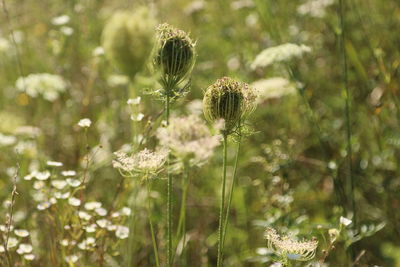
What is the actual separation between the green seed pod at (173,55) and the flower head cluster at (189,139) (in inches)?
7.7

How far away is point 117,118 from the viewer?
3496mm

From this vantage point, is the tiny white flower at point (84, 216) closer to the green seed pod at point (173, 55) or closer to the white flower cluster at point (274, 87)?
the green seed pod at point (173, 55)

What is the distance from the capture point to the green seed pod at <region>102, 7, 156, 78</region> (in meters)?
1.17

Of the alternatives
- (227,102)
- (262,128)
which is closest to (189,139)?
(227,102)

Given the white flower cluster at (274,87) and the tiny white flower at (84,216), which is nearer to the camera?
the tiny white flower at (84,216)

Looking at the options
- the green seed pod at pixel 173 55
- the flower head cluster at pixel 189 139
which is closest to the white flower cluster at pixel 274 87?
the green seed pod at pixel 173 55

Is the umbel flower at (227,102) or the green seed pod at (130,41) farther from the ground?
the green seed pod at (130,41)

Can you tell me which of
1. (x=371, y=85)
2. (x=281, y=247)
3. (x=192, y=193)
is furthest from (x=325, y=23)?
(x=281, y=247)

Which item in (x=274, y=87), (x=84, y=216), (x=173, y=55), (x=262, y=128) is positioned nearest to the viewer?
(x=173, y=55)

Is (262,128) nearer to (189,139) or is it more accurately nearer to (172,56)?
(172,56)

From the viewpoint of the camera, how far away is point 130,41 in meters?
1.17

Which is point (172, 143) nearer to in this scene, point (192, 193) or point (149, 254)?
point (149, 254)

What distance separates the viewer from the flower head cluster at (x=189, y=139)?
121cm

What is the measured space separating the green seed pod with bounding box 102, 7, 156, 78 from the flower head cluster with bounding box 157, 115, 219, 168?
173 mm
